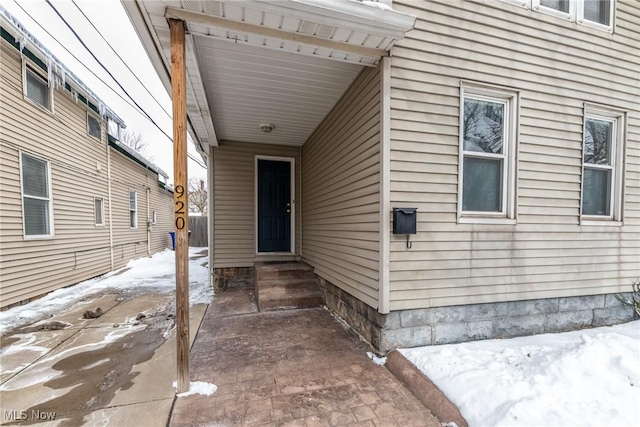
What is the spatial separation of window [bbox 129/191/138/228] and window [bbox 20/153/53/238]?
3.99 metres

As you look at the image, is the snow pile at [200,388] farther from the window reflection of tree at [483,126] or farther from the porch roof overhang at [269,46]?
the window reflection of tree at [483,126]

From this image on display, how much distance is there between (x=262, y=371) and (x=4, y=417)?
1.75 m

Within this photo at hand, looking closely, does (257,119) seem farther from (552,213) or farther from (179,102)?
(552,213)

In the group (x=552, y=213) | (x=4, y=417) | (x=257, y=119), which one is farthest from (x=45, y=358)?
(x=552, y=213)

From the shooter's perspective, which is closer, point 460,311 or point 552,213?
point 460,311

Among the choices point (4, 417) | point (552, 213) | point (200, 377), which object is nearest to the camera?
point (4, 417)

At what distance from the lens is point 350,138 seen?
10.9 feet

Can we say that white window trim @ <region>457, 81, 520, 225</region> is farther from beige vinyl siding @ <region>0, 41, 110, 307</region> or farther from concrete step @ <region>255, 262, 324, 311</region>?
beige vinyl siding @ <region>0, 41, 110, 307</region>

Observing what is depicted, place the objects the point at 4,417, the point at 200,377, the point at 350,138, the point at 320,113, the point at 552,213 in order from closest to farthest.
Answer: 1. the point at 4,417
2. the point at 200,377
3. the point at 552,213
4. the point at 350,138
5. the point at 320,113

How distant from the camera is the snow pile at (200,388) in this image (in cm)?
209

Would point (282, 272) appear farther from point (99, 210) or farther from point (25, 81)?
point (99, 210)

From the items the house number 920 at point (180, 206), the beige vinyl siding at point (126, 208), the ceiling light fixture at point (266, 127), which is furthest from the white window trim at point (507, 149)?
the beige vinyl siding at point (126, 208)

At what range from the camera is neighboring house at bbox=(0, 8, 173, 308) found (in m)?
4.09

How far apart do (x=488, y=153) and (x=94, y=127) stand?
27.9ft
